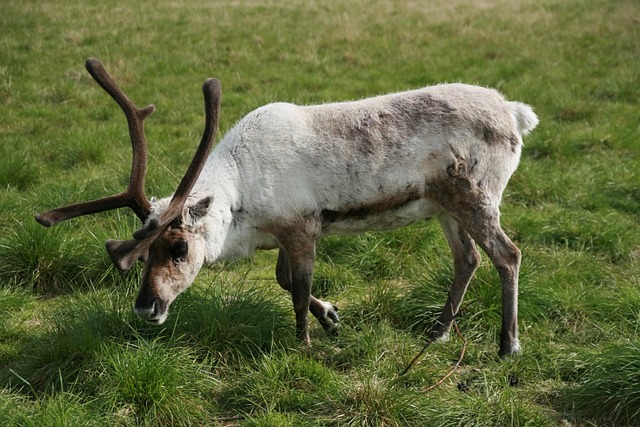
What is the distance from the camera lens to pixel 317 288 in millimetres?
5906

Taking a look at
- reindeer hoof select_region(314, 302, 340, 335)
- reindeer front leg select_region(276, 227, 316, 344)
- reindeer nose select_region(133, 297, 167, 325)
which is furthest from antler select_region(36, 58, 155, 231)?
reindeer hoof select_region(314, 302, 340, 335)

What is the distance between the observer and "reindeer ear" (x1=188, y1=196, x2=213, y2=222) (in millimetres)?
4504

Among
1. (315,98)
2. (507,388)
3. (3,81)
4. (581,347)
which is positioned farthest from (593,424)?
(3,81)

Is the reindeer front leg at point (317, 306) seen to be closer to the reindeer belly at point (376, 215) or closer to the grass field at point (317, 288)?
the grass field at point (317, 288)

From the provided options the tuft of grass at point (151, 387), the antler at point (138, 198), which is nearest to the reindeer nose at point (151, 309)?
the tuft of grass at point (151, 387)

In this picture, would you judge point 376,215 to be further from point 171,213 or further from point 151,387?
point 151,387

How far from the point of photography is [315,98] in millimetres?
10422

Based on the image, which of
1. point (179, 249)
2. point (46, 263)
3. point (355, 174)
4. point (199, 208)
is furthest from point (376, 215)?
point (46, 263)

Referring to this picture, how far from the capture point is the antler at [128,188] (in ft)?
14.1

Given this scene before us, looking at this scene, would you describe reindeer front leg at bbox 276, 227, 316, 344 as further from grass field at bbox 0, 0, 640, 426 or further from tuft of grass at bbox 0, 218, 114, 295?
tuft of grass at bbox 0, 218, 114, 295

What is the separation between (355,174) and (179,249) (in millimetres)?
1198

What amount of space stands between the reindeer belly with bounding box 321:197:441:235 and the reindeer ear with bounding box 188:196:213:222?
77 cm

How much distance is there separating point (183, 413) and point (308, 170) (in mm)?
1650

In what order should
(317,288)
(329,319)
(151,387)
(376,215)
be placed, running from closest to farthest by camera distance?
(151,387)
(376,215)
(329,319)
(317,288)
